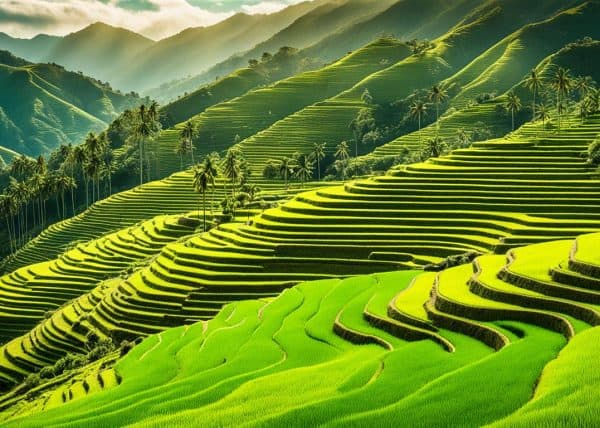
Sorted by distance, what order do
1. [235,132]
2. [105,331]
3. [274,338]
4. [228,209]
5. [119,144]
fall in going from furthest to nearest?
[119,144], [235,132], [228,209], [105,331], [274,338]

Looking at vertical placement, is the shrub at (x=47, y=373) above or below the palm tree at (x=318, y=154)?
below

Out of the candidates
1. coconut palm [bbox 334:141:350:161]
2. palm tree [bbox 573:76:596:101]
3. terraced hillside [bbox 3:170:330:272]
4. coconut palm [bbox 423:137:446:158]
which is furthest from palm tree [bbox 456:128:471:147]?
terraced hillside [bbox 3:170:330:272]

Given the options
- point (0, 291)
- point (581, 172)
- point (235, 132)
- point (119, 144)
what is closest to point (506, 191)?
point (581, 172)

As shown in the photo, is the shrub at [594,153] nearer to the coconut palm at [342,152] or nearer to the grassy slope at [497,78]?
the grassy slope at [497,78]

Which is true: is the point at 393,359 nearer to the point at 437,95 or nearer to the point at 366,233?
the point at 366,233

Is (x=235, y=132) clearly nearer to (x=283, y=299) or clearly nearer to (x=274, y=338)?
(x=283, y=299)

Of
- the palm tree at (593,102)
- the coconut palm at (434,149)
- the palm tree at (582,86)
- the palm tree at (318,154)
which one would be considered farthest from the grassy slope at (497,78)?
the palm tree at (593,102)

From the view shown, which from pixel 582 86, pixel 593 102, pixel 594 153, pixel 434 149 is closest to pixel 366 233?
pixel 594 153

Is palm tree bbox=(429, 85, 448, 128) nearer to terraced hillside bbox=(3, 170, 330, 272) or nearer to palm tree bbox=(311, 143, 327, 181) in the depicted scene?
palm tree bbox=(311, 143, 327, 181)
